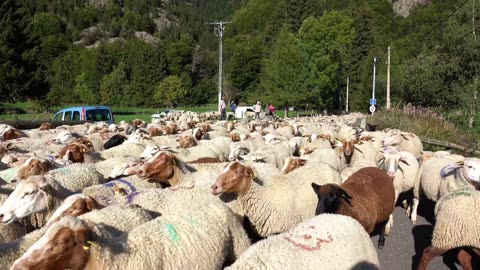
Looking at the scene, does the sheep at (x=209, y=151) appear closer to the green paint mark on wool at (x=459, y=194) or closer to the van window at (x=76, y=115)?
the green paint mark on wool at (x=459, y=194)

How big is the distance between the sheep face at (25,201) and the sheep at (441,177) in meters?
6.28

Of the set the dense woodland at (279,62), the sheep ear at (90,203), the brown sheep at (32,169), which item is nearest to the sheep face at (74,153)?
the brown sheep at (32,169)

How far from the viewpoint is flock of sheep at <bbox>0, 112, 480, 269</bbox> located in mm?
3992

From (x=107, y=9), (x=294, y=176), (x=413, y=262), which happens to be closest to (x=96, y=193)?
(x=294, y=176)

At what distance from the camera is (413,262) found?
6957 millimetres

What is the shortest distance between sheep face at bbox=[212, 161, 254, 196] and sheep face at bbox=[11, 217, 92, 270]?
109 inches

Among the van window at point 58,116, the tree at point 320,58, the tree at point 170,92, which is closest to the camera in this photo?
the van window at point 58,116

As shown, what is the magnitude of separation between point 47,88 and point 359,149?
4481cm

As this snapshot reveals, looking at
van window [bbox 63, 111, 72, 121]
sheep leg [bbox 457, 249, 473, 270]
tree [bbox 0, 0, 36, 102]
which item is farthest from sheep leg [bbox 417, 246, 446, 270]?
tree [bbox 0, 0, 36, 102]

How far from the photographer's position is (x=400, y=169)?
9.48 meters

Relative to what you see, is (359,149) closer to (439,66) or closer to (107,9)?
(439,66)

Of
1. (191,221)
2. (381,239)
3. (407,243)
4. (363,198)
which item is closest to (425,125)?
(407,243)

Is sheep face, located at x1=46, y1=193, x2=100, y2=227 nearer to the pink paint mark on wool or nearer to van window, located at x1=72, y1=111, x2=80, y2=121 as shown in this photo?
the pink paint mark on wool

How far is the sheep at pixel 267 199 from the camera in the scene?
6.65 meters
